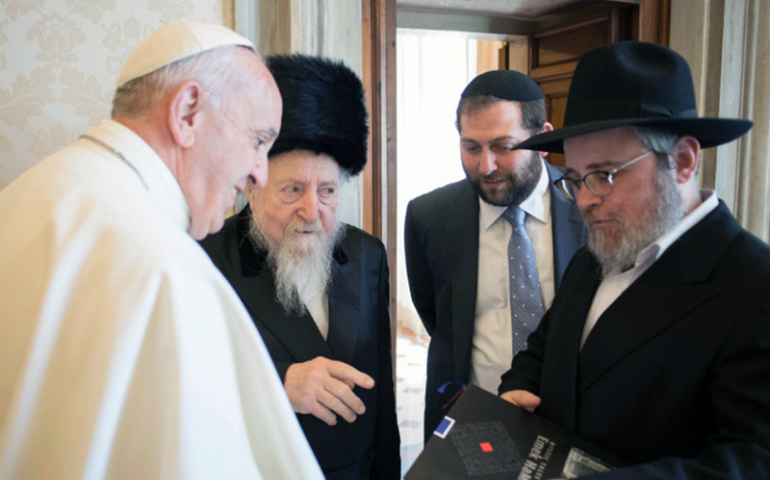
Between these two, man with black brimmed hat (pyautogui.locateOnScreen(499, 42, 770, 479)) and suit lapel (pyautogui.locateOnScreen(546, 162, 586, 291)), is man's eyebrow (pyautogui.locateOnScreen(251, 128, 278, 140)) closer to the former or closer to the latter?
man with black brimmed hat (pyautogui.locateOnScreen(499, 42, 770, 479))

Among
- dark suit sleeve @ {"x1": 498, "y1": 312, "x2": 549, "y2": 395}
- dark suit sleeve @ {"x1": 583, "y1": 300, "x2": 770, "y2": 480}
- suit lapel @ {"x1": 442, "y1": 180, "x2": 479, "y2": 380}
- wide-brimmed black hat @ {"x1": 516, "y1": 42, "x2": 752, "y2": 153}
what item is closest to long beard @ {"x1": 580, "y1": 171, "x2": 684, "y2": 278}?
wide-brimmed black hat @ {"x1": 516, "y1": 42, "x2": 752, "y2": 153}

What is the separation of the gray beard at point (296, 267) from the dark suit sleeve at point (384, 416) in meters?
0.23

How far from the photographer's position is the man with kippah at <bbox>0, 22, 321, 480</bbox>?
0.91 meters

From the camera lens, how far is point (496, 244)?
2.31m

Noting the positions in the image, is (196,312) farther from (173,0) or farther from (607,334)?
(173,0)

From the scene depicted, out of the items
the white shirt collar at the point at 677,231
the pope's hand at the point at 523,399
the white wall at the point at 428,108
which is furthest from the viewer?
the white wall at the point at 428,108

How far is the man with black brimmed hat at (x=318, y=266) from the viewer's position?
1.91 metres

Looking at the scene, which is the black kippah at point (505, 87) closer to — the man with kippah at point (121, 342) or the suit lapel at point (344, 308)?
the suit lapel at point (344, 308)

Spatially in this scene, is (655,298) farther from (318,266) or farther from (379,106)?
(379,106)

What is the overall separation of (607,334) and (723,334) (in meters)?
0.27

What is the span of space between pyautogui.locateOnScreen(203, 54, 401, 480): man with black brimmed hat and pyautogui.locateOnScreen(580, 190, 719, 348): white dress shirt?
765 mm

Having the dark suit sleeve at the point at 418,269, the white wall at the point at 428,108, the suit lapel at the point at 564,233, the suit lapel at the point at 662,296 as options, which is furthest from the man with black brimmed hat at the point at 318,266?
the white wall at the point at 428,108

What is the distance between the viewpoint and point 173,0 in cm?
252

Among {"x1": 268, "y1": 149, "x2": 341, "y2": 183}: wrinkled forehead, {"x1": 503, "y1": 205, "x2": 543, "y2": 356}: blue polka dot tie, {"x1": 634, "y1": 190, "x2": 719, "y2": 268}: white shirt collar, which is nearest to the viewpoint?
{"x1": 634, "y1": 190, "x2": 719, "y2": 268}: white shirt collar
